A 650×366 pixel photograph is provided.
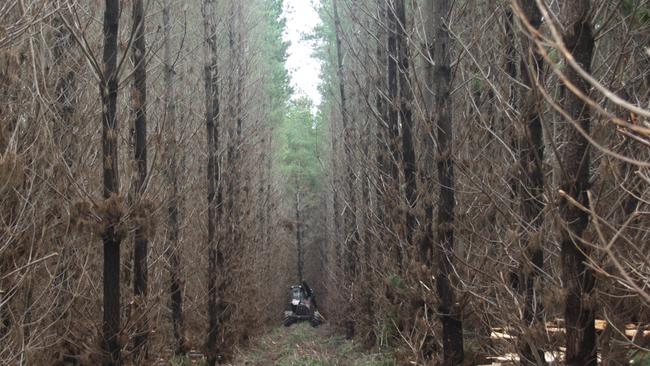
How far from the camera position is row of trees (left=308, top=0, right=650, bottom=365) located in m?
2.94

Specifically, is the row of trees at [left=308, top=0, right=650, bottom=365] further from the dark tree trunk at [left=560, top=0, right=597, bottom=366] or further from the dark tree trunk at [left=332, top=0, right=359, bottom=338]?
the dark tree trunk at [left=332, top=0, right=359, bottom=338]

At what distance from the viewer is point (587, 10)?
2.99 m

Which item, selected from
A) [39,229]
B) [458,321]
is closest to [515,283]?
[458,321]

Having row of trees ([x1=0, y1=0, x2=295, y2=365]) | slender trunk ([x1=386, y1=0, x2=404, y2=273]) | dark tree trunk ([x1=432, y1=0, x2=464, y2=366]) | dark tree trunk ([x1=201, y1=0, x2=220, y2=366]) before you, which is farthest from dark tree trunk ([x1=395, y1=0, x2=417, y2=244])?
dark tree trunk ([x1=201, y1=0, x2=220, y2=366])

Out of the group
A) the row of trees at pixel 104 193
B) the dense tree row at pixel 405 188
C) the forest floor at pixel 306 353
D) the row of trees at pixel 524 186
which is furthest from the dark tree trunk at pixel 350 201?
the row of trees at pixel 104 193

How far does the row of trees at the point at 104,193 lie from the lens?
4492 mm

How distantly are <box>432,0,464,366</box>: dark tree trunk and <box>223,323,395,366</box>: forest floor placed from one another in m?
3.93

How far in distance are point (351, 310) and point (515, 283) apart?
1123 centimetres

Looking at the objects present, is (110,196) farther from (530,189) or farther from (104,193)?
(530,189)

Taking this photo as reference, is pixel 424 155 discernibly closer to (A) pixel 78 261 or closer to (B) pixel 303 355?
(A) pixel 78 261

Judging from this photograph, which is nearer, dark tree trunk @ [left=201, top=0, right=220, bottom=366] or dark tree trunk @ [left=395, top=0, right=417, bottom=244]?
dark tree trunk @ [left=395, top=0, right=417, bottom=244]

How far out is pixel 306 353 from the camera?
15.8m

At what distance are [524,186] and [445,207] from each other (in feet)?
7.08

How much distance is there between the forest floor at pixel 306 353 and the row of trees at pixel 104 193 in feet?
5.47
